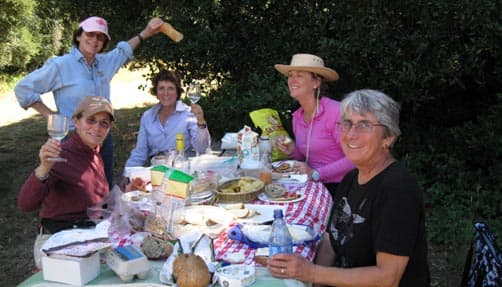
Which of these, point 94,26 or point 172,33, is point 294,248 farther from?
point 172,33

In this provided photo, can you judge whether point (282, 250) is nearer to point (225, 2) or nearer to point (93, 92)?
point (93, 92)

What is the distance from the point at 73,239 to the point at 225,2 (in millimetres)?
4728

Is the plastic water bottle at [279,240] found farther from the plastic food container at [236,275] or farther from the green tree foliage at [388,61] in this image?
the green tree foliage at [388,61]

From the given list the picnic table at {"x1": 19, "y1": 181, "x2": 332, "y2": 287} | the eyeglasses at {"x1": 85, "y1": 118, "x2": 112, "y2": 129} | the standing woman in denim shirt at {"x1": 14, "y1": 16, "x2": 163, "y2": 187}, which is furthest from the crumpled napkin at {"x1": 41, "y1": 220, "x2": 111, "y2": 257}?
the standing woman in denim shirt at {"x1": 14, "y1": 16, "x2": 163, "y2": 187}

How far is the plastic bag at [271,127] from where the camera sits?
12.8 feet

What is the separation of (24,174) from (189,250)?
618cm

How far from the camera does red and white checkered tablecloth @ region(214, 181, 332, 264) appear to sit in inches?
87.3

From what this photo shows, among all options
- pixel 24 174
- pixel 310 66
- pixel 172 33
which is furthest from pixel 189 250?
pixel 24 174

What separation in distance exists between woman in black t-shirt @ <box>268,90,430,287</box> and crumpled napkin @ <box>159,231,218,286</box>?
24 centimetres

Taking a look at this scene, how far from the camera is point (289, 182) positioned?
3273 millimetres

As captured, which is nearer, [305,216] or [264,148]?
[305,216]

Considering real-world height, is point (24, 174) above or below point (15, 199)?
above

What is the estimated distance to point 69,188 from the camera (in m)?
2.68

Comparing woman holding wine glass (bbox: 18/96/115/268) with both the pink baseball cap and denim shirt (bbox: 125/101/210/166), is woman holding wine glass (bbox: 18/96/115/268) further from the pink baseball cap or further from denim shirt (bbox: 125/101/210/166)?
the pink baseball cap
